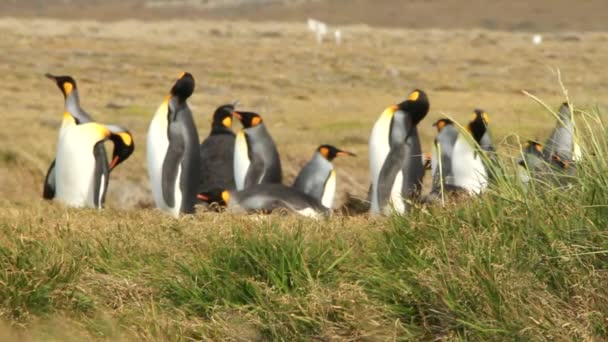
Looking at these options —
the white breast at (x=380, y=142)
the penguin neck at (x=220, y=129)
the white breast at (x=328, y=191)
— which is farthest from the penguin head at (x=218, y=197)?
the penguin neck at (x=220, y=129)

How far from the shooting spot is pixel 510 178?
629cm

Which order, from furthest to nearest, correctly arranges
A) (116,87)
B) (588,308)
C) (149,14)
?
(149,14) < (116,87) < (588,308)

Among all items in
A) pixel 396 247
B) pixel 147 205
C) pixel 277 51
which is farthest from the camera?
pixel 277 51

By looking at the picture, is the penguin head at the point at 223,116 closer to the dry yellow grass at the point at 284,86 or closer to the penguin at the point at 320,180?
the dry yellow grass at the point at 284,86

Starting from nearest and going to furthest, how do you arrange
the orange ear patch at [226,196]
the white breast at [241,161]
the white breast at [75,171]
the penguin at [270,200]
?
the penguin at [270,200], the orange ear patch at [226,196], the white breast at [75,171], the white breast at [241,161]

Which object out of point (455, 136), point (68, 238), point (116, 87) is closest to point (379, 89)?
point (116, 87)

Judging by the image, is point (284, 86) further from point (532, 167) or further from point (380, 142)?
point (532, 167)

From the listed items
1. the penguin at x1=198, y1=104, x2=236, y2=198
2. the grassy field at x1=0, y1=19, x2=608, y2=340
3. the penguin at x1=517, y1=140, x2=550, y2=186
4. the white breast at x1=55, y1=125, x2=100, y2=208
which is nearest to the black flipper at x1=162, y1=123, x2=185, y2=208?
the white breast at x1=55, y1=125, x2=100, y2=208

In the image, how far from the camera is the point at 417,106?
12141mm

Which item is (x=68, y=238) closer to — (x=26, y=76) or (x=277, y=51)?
(x=26, y=76)

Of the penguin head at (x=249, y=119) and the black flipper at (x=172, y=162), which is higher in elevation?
the penguin head at (x=249, y=119)

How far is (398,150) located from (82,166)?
286cm

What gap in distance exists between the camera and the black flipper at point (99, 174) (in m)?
11.3

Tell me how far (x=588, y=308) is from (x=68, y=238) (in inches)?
105
